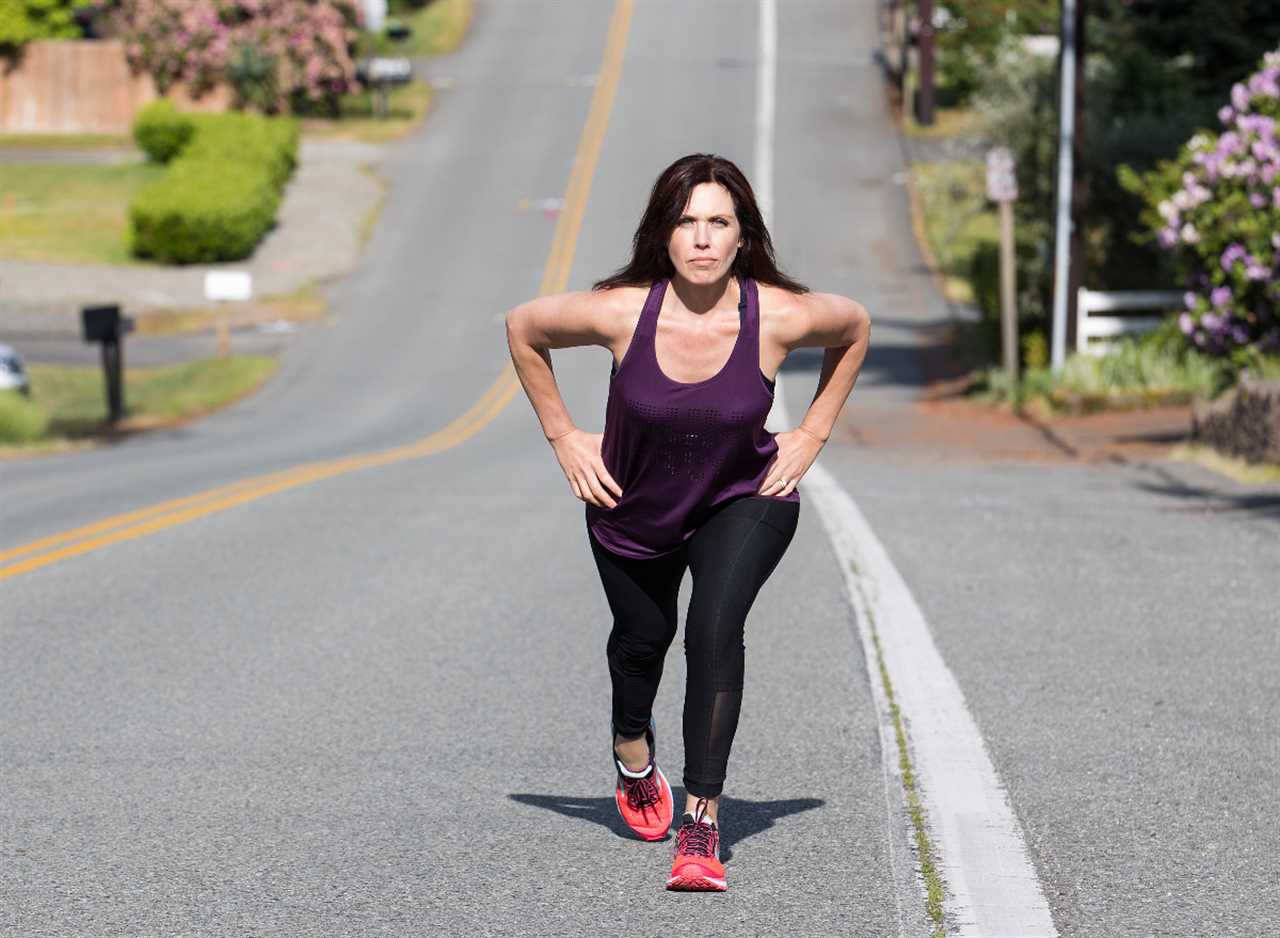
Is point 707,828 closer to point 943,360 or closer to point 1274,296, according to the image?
point 1274,296

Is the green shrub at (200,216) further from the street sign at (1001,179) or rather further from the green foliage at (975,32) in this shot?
the street sign at (1001,179)

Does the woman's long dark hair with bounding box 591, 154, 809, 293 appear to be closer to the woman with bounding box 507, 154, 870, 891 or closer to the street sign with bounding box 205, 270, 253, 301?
the woman with bounding box 507, 154, 870, 891

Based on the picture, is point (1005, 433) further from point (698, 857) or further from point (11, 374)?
point (698, 857)

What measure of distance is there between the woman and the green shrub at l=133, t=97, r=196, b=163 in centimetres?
4984

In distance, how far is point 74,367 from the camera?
117 ft

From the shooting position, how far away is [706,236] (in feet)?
16.8

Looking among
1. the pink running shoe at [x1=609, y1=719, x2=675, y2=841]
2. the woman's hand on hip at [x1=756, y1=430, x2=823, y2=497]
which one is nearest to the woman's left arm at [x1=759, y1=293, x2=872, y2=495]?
the woman's hand on hip at [x1=756, y1=430, x2=823, y2=497]

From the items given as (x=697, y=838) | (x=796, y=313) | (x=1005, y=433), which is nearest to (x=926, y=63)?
(x=1005, y=433)

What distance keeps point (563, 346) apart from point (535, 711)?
241 centimetres

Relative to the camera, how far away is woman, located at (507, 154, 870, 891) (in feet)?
16.9

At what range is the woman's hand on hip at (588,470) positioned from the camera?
17.3 ft

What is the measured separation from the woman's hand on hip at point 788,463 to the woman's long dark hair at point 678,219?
15.8 inches

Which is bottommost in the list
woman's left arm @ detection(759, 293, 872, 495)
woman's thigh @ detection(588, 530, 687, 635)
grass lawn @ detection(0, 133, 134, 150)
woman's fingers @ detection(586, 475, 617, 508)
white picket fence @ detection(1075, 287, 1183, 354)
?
white picket fence @ detection(1075, 287, 1183, 354)

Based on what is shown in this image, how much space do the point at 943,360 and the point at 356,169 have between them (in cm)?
2316
